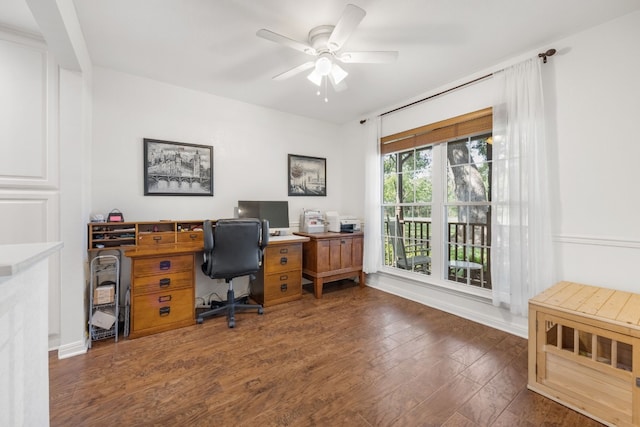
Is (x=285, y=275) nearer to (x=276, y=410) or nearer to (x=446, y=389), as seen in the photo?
(x=276, y=410)

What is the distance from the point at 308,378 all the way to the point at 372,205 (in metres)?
2.38

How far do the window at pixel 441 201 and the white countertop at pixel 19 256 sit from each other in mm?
3193

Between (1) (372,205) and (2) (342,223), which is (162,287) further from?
(1) (372,205)

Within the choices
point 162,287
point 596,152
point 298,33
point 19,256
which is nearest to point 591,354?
point 596,152

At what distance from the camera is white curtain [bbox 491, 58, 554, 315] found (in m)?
2.26

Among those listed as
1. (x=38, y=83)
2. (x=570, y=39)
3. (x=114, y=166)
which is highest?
(x=570, y=39)

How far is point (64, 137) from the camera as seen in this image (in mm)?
2102

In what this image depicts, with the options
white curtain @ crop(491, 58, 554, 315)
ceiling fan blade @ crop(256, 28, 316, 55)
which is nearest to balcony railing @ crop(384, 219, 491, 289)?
white curtain @ crop(491, 58, 554, 315)

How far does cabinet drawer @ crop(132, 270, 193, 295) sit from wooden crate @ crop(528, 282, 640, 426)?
279cm

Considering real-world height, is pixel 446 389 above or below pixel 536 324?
below

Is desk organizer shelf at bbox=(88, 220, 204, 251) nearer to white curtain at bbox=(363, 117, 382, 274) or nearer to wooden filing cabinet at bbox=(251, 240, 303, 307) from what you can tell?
wooden filing cabinet at bbox=(251, 240, 303, 307)

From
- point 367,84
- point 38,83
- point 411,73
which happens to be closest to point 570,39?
point 411,73

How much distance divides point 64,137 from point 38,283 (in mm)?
1663

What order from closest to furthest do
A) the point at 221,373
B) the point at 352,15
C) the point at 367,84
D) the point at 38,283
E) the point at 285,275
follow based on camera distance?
the point at 38,283
the point at 352,15
the point at 221,373
the point at 367,84
the point at 285,275
